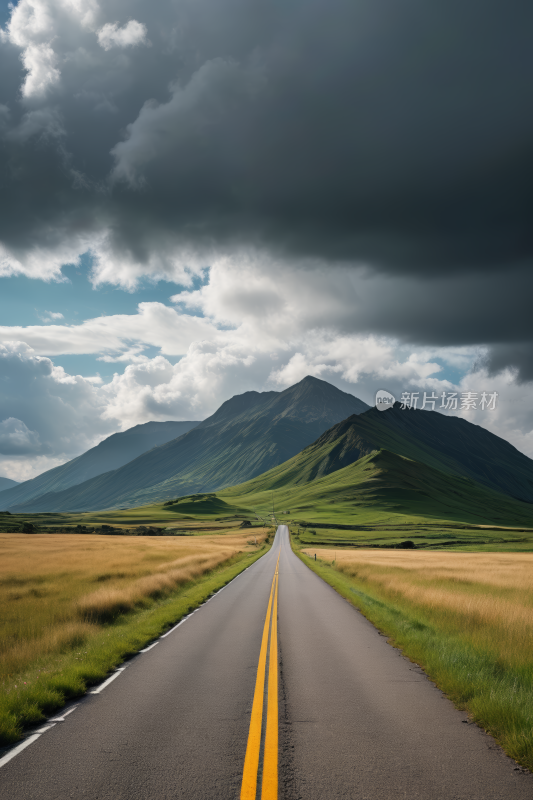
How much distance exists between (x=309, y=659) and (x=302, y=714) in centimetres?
390

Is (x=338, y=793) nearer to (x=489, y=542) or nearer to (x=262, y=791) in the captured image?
(x=262, y=791)

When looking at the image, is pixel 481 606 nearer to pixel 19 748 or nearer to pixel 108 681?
pixel 108 681

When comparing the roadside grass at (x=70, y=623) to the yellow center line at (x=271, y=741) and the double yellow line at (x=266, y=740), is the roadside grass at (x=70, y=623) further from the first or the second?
the yellow center line at (x=271, y=741)

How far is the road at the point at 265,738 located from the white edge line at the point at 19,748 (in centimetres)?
8

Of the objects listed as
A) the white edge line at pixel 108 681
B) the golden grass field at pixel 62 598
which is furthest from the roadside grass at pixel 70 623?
the white edge line at pixel 108 681

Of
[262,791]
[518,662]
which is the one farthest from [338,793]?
[518,662]

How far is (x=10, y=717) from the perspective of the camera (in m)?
7.26

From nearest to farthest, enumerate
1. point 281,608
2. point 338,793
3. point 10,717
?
point 338,793, point 10,717, point 281,608

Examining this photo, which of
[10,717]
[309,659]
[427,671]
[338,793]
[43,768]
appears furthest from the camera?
[309,659]

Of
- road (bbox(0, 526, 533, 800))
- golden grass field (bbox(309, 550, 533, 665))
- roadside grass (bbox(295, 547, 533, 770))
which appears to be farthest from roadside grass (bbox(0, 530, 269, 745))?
golden grass field (bbox(309, 550, 533, 665))

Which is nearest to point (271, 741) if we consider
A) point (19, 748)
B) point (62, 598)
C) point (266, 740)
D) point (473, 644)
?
point (266, 740)

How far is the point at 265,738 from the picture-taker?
6789 mm

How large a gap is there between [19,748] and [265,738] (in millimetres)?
3592

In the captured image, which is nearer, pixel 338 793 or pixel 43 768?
pixel 338 793
